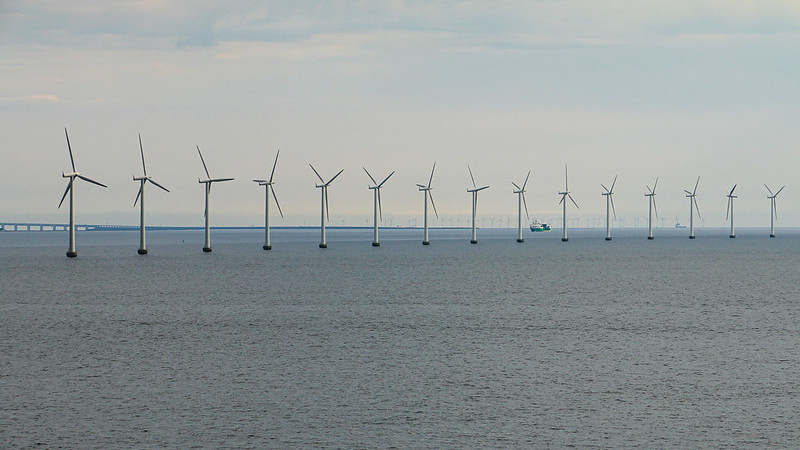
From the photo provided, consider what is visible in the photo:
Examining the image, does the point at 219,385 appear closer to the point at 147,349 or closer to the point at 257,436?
the point at 257,436

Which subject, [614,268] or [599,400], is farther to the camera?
[614,268]

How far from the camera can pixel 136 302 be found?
52594 mm

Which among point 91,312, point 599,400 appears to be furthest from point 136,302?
point 599,400

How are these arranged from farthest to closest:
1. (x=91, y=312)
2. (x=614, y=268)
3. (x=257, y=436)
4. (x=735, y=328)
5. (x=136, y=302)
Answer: (x=614, y=268) < (x=136, y=302) < (x=91, y=312) < (x=735, y=328) < (x=257, y=436)

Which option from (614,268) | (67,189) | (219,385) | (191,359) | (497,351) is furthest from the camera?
(67,189)

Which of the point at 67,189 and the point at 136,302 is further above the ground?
the point at 67,189

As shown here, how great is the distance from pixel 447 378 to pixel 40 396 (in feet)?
31.6

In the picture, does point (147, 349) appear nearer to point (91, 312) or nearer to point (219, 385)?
point (219, 385)

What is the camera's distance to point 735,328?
36969mm

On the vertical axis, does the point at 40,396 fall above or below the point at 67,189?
below

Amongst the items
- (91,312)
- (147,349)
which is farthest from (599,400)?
(91,312)

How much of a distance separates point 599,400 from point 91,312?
32.0 m

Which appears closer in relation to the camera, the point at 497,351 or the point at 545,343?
the point at 497,351

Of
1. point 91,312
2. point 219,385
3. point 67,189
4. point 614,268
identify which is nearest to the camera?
point 219,385
